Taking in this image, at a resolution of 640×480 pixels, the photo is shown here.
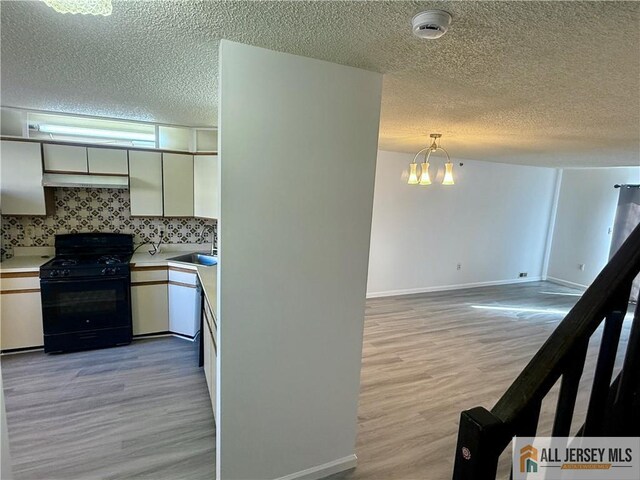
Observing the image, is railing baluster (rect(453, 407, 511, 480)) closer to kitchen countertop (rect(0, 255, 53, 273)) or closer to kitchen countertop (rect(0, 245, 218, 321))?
kitchen countertop (rect(0, 245, 218, 321))

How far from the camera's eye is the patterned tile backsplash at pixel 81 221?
11.8 feet

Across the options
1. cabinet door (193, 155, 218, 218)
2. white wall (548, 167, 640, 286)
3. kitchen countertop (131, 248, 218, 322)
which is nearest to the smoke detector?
kitchen countertop (131, 248, 218, 322)

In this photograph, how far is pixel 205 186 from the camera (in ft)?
12.8

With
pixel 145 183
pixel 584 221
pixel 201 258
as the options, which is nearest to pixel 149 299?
pixel 201 258

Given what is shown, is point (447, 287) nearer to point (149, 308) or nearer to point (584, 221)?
point (584, 221)

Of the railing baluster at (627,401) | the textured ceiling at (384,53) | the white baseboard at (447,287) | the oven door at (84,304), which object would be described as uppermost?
the textured ceiling at (384,53)

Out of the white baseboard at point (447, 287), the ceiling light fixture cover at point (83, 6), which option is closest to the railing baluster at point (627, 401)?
the ceiling light fixture cover at point (83, 6)

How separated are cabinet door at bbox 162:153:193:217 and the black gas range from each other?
30.6 inches

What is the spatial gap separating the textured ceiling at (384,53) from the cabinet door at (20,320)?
1.80 metres

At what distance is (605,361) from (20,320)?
4.40 m

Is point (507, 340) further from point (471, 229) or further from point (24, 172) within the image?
point (24, 172)

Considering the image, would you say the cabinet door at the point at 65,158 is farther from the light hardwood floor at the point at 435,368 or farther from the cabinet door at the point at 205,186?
the light hardwood floor at the point at 435,368

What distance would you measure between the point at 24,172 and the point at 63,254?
0.90m

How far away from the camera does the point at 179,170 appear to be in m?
3.91
